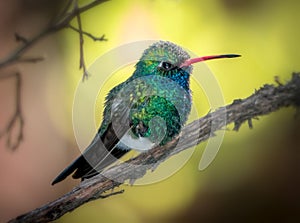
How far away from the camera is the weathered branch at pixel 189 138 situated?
3.11 ft

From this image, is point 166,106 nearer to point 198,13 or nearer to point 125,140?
point 125,140

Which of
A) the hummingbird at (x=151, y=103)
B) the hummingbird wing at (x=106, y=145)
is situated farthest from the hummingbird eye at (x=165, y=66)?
the hummingbird wing at (x=106, y=145)

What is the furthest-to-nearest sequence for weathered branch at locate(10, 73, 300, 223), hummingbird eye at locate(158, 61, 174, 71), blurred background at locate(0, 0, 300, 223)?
blurred background at locate(0, 0, 300, 223)
hummingbird eye at locate(158, 61, 174, 71)
weathered branch at locate(10, 73, 300, 223)

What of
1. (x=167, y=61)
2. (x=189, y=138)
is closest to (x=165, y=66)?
(x=167, y=61)

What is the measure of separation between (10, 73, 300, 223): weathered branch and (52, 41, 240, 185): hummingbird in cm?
3

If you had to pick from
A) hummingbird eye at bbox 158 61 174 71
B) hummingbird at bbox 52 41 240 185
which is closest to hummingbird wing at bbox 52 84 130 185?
hummingbird at bbox 52 41 240 185

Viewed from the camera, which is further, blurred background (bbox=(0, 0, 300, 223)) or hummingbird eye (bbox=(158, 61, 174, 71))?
blurred background (bbox=(0, 0, 300, 223))

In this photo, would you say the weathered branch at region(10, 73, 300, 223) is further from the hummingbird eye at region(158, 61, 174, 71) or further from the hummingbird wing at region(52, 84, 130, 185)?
the hummingbird eye at region(158, 61, 174, 71)

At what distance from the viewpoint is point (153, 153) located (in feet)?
3.49

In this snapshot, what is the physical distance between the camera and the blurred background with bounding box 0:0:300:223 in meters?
1.25

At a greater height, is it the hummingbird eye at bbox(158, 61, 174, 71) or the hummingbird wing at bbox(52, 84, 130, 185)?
the hummingbird eye at bbox(158, 61, 174, 71)

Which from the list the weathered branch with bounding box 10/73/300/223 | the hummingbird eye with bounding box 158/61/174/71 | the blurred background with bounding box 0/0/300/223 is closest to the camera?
the weathered branch with bounding box 10/73/300/223

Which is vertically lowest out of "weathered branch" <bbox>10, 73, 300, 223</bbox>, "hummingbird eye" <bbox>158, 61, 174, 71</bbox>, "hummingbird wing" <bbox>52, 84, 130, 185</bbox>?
"weathered branch" <bbox>10, 73, 300, 223</bbox>

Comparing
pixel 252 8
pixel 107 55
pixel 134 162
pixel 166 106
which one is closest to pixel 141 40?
pixel 107 55
